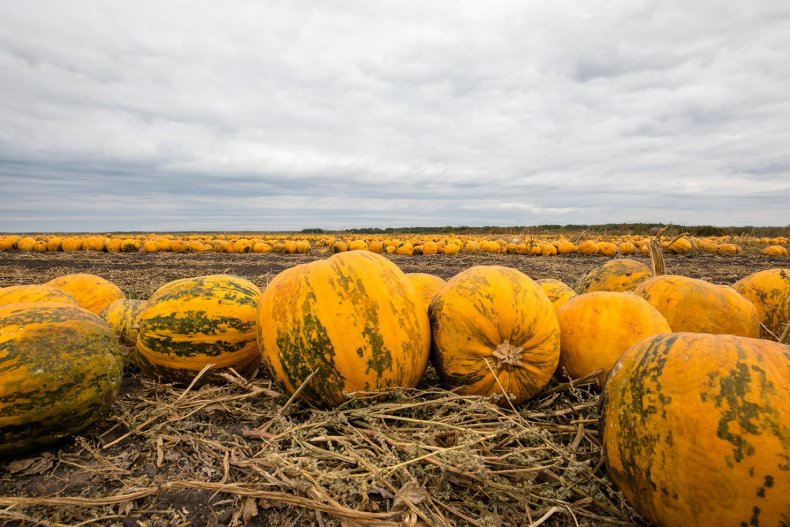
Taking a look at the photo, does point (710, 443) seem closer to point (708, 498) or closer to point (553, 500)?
point (708, 498)

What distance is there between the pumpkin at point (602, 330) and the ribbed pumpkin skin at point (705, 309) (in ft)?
2.12

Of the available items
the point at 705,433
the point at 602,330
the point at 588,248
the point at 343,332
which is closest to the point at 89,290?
the point at 343,332

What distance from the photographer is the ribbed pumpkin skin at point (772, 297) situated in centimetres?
385

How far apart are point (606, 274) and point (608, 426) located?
3.09m

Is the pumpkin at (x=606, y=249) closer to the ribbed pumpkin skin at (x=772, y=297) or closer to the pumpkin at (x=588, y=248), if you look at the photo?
the pumpkin at (x=588, y=248)

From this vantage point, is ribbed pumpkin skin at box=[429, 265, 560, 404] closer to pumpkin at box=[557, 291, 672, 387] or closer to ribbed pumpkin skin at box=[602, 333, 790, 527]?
pumpkin at box=[557, 291, 672, 387]

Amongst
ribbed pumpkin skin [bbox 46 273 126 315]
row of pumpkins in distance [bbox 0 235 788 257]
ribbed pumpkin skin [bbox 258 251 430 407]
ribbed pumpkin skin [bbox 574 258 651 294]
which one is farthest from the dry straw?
row of pumpkins in distance [bbox 0 235 788 257]

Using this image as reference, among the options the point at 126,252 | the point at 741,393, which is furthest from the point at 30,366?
the point at 126,252

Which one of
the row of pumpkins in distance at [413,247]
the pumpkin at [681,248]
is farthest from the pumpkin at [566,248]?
the pumpkin at [681,248]

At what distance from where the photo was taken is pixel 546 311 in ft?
8.62

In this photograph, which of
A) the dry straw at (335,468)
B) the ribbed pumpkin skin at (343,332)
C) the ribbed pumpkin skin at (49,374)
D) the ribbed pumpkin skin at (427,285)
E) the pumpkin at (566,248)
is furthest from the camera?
the pumpkin at (566,248)

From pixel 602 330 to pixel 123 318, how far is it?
3.85 m

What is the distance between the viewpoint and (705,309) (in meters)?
3.25

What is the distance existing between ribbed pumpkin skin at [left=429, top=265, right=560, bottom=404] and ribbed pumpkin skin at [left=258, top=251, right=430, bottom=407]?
19 centimetres
